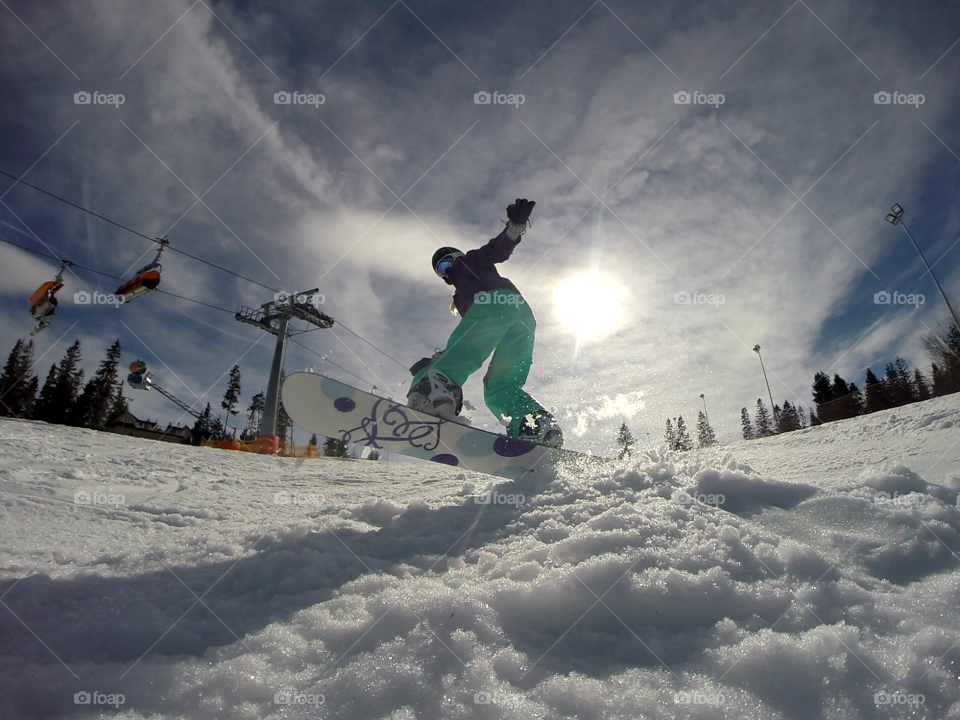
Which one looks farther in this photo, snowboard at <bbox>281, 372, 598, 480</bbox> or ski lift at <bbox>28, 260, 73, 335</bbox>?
ski lift at <bbox>28, 260, 73, 335</bbox>

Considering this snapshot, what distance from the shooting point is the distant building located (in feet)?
132

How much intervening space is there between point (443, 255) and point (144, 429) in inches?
1741

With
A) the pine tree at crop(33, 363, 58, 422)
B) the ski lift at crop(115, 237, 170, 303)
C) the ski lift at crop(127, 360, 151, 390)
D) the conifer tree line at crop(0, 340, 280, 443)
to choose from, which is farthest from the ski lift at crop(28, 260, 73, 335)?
the pine tree at crop(33, 363, 58, 422)

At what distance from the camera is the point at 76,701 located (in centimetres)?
155

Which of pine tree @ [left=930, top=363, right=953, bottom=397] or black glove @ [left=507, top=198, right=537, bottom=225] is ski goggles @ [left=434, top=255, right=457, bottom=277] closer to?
black glove @ [left=507, top=198, right=537, bottom=225]

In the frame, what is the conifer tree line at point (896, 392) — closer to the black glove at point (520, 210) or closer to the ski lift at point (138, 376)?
the black glove at point (520, 210)

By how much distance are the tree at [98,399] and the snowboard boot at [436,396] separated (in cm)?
5176

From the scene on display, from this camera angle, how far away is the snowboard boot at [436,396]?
16.6ft

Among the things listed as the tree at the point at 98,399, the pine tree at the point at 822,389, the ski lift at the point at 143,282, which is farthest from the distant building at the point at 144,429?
the pine tree at the point at 822,389

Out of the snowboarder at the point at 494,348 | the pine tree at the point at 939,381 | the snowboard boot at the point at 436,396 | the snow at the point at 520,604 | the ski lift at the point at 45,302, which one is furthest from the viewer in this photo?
the pine tree at the point at 939,381

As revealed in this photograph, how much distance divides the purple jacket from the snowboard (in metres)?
1.72

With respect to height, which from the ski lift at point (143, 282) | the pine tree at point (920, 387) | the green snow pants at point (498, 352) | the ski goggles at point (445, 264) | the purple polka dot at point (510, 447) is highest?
the ski lift at point (143, 282)

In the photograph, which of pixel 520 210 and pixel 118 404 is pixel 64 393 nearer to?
pixel 118 404

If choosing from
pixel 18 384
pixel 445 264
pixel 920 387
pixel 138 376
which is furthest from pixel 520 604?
pixel 18 384
